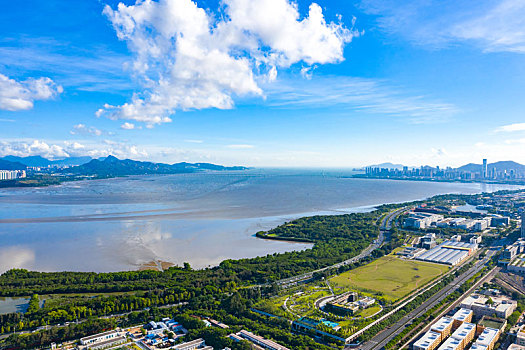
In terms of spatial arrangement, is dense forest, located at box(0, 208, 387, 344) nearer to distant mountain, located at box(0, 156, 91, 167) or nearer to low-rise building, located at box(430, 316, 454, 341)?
low-rise building, located at box(430, 316, 454, 341)

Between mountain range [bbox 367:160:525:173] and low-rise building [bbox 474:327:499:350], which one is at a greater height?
mountain range [bbox 367:160:525:173]

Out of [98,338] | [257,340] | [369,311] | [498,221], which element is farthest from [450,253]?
[98,338]

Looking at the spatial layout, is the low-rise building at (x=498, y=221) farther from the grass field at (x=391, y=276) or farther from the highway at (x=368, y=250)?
the grass field at (x=391, y=276)

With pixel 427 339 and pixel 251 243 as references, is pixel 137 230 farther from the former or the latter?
pixel 427 339

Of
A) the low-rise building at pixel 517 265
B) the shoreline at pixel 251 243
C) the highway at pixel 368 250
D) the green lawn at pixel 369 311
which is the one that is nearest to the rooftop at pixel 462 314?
the green lawn at pixel 369 311

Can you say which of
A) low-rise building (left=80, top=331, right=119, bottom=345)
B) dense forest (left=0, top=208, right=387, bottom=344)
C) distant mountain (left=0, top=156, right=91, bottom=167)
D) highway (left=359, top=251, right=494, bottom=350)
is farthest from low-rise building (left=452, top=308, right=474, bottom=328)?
distant mountain (left=0, top=156, right=91, bottom=167)
